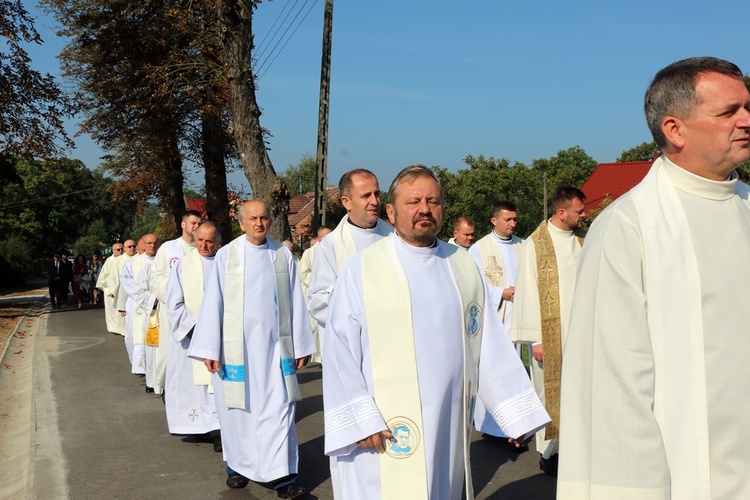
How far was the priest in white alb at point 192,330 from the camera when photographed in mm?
8250

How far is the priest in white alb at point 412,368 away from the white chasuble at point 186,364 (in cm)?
401

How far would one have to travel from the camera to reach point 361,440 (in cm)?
396

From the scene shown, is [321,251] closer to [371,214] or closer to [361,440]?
[371,214]

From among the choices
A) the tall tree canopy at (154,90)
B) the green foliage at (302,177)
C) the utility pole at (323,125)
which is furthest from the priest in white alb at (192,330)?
the green foliage at (302,177)

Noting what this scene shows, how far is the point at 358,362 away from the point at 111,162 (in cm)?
2934

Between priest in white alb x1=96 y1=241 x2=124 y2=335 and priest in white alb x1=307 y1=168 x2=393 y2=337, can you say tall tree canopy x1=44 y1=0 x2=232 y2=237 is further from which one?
priest in white alb x1=307 y1=168 x2=393 y2=337

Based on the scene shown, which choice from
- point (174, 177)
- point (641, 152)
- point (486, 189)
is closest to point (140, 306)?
point (174, 177)

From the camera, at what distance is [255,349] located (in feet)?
22.3

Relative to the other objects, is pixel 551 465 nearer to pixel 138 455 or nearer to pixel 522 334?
pixel 522 334

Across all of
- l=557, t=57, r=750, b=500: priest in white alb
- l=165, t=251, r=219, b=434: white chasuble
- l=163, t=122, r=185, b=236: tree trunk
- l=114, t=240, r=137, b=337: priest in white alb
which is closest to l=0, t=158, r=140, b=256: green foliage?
l=163, t=122, r=185, b=236: tree trunk

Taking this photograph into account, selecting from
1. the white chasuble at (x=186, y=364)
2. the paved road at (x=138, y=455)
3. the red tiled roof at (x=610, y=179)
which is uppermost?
the red tiled roof at (x=610, y=179)

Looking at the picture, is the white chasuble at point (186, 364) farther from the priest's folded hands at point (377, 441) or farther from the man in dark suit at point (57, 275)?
the man in dark suit at point (57, 275)

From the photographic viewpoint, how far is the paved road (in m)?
6.77

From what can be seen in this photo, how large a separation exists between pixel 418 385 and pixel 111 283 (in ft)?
47.5
